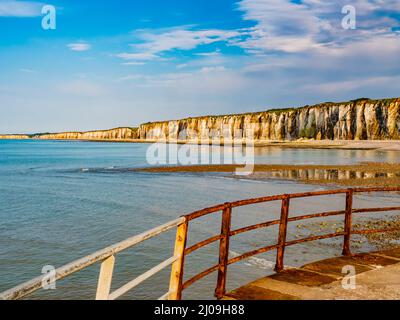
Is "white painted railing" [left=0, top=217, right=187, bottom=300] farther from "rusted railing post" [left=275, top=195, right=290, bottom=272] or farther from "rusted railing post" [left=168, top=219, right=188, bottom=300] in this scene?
"rusted railing post" [left=275, top=195, right=290, bottom=272]

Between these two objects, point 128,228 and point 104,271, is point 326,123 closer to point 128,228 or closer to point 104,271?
point 128,228

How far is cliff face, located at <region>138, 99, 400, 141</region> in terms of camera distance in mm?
104312

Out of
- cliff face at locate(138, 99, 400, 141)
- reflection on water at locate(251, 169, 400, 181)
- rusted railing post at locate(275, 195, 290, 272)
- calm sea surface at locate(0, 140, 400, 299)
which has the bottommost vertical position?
calm sea surface at locate(0, 140, 400, 299)

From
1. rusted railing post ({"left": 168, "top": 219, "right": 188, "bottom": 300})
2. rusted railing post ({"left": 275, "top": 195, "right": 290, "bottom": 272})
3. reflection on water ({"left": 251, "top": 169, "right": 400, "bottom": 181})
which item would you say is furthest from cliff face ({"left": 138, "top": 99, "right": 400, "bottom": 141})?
rusted railing post ({"left": 168, "top": 219, "right": 188, "bottom": 300})

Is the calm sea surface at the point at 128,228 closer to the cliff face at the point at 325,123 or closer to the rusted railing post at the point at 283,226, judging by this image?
the rusted railing post at the point at 283,226

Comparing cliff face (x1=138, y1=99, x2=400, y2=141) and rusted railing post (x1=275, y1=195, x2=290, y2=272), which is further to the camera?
cliff face (x1=138, y1=99, x2=400, y2=141)

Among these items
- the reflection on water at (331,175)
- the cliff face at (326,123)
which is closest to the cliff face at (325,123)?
the cliff face at (326,123)

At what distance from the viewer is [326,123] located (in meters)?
122

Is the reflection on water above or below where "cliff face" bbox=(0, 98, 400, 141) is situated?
below

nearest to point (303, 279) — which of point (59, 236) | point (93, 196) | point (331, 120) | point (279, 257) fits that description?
point (279, 257)

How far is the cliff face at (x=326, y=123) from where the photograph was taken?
104 meters

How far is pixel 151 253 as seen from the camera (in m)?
12.2
